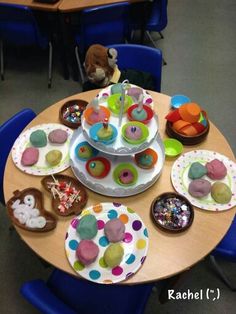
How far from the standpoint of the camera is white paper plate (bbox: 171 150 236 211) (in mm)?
1354

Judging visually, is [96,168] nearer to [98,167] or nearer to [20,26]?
[98,167]

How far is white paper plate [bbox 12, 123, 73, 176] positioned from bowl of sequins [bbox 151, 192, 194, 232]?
48cm

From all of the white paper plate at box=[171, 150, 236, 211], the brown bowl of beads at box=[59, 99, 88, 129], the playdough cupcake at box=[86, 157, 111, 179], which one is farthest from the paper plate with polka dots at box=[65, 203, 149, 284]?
the brown bowl of beads at box=[59, 99, 88, 129]

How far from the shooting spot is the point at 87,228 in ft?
4.08

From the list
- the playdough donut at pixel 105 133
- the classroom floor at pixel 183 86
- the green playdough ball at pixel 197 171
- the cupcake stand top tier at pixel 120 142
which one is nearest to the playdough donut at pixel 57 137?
the cupcake stand top tier at pixel 120 142

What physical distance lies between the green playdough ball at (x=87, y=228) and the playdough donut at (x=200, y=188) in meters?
0.46

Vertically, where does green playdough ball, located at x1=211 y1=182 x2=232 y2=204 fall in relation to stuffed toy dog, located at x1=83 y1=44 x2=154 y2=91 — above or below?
below

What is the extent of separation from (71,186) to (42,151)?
0.26 metres

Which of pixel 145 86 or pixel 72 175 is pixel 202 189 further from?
pixel 145 86

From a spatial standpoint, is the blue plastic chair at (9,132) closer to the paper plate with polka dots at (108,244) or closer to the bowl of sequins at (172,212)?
the paper plate with polka dots at (108,244)

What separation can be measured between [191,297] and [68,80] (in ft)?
7.26

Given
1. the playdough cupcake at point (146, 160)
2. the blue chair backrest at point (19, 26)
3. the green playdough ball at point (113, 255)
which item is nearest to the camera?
the green playdough ball at point (113, 255)

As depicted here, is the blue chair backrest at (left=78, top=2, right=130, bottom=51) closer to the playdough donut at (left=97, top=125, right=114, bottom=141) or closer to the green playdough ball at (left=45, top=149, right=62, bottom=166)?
the green playdough ball at (left=45, top=149, right=62, bottom=166)

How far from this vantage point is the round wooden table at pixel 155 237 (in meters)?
1.22
